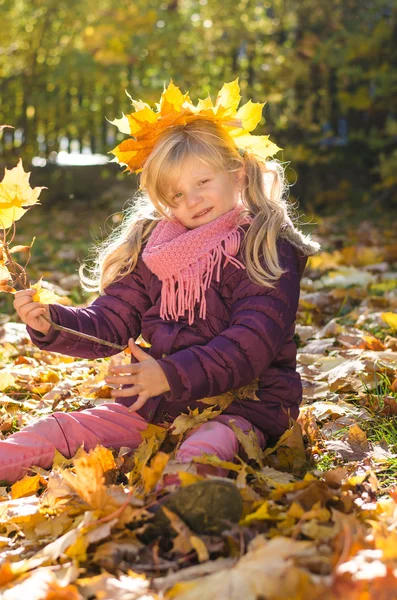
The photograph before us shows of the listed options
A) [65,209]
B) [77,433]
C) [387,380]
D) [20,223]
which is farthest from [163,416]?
[65,209]

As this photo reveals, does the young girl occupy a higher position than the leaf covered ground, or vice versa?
the young girl

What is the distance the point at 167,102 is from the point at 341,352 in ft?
4.53

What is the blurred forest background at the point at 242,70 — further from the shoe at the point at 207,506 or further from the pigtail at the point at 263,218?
the shoe at the point at 207,506

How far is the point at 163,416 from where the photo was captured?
7.91 ft

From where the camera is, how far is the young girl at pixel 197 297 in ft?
7.50

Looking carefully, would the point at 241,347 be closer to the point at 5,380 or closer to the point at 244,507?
the point at 244,507

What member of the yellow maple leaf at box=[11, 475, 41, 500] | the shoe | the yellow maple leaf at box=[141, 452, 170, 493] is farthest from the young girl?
the shoe

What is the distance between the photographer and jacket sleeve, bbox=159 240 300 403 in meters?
2.07

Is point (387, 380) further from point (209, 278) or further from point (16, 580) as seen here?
point (16, 580)

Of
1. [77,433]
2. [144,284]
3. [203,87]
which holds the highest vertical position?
[203,87]

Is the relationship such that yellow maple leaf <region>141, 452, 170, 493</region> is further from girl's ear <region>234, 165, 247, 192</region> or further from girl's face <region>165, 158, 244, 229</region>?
girl's ear <region>234, 165, 247, 192</region>

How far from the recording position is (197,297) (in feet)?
7.86

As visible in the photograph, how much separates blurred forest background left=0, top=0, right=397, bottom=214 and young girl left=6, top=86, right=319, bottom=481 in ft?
16.6

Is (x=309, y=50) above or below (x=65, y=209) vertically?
above
